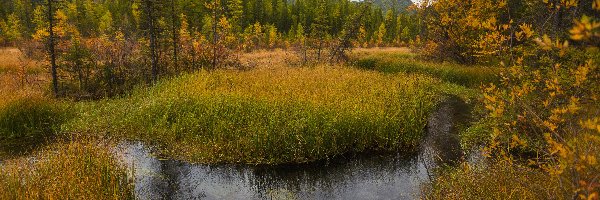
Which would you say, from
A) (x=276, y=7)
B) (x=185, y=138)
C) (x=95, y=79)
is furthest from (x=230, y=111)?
(x=276, y=7)

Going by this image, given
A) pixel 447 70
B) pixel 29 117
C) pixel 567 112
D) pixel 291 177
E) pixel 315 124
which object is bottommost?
pixel 291 177

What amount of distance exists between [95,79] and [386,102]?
44.2 ft

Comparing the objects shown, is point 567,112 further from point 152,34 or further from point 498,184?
point 152,34

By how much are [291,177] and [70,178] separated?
14.5ft

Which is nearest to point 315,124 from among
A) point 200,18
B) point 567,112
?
point 567,112

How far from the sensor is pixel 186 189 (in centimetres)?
812

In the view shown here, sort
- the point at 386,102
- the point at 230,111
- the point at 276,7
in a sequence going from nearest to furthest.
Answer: the point at 230,111
the point at 386,102
the point at 276,7

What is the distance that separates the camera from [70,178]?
6.46 meters

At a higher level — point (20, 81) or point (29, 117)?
point (20, 81)

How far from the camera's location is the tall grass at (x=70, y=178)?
231 inches

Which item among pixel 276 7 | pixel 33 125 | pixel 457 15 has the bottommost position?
pixel 33 125

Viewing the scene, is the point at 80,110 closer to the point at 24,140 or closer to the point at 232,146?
the point at 24,140

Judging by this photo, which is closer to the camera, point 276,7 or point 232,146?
point 232,146

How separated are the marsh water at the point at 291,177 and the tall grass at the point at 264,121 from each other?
0.36 metres
